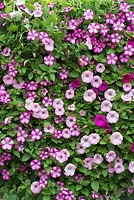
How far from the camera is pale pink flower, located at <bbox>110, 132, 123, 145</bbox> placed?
2.80 metres

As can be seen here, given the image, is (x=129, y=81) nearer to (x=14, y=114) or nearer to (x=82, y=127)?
(x=82, y=127)

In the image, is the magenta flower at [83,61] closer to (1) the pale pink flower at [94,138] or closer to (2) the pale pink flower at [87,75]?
(2) the pale pink flower at [87,75]

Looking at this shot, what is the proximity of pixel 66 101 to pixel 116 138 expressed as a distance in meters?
0.39

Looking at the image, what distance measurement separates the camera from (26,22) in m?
2.81

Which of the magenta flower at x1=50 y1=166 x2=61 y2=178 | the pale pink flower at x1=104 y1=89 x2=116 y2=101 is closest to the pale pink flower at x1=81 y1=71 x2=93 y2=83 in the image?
the pale pink flower at x1=104 y1=89 x2=116 y2=101

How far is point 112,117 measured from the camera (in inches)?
112

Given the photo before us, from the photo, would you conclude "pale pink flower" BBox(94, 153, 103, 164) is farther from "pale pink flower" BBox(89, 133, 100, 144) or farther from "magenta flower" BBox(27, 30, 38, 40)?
"magenta flower" BBox(27, 30, 38, 40)

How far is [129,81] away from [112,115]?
25 cm

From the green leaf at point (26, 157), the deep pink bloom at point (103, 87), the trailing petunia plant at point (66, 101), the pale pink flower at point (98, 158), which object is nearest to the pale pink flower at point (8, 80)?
the trailing petunia plant at point (66, 101)

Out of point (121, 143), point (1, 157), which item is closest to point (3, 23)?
point (1, 157)

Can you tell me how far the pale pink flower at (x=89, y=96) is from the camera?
286 cm

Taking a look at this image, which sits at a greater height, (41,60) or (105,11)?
(105,11)

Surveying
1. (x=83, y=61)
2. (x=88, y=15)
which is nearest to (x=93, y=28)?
(x=88, y=15)

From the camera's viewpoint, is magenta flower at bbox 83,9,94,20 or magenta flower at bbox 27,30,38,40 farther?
magenta flower at bbox 83,9,94,20
